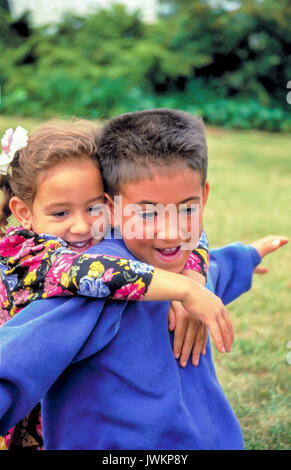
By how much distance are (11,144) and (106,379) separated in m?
0.91

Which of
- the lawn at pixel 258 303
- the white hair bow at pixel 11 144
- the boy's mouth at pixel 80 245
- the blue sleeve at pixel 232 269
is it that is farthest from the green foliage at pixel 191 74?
the boy's mouth at pixel 80 245

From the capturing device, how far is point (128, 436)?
2.00 m

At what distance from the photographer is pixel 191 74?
12.9 m

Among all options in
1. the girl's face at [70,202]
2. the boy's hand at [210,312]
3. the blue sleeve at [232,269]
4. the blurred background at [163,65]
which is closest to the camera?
the boy's hand at [210,312]

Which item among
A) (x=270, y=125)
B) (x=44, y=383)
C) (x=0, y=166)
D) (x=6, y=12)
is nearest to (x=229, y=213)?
(x=0, y=166)

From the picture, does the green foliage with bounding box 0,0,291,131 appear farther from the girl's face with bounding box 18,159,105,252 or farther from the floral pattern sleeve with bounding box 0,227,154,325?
the floral pattern sleeve with bounding box 0,227,154,325

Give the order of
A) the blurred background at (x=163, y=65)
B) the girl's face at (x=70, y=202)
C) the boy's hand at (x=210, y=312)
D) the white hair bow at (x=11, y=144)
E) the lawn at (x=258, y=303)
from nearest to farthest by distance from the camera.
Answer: the boy's hand at (x=210, y=312) < the girl's face at (x=70, y=202) < the white hair bow at (x=11, y=144) < the lawn at (x=258, y=303) < the blurred background at (x=163, y=65)

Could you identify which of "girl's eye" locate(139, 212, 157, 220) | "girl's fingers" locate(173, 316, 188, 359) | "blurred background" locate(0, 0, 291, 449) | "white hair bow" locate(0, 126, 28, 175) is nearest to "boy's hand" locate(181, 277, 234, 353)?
"girl's fingers" locate(173, 316, 188, 359)

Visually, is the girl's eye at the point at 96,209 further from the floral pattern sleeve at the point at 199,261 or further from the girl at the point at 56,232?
the floral pattern sleeve at the point at 199,261

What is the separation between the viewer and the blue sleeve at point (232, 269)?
273cm

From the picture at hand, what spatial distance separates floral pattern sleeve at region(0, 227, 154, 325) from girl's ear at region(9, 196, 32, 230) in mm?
264

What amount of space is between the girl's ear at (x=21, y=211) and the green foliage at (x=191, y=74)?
33.1 feet

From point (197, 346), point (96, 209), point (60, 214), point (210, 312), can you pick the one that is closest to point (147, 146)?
point (96, 209)

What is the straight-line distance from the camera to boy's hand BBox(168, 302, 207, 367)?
6.88ft
